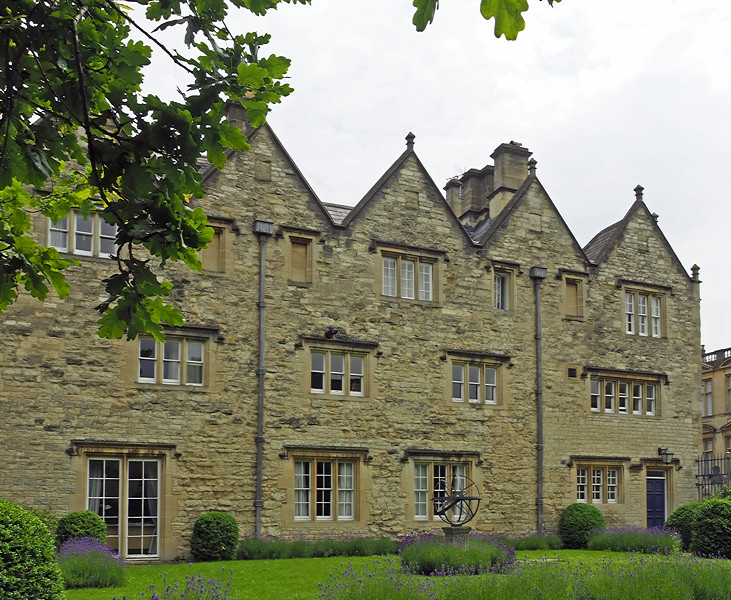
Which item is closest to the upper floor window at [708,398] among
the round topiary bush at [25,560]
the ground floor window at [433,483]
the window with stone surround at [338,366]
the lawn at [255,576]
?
the ground floor window at [433,483]

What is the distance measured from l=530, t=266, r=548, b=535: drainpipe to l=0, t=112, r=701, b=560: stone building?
0.19 feet

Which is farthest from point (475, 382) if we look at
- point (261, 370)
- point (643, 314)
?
point (643, 314)

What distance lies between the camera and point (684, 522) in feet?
75.0

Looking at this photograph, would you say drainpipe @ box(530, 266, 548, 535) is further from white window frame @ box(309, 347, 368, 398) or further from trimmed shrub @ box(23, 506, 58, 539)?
trimmed shrub @ box(23, 506, 58, 539)

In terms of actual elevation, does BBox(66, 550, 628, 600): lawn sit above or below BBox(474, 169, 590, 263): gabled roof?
below

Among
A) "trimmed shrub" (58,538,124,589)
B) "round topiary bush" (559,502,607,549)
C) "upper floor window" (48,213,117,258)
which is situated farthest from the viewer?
"round topiary bush" (559,502,607,549)

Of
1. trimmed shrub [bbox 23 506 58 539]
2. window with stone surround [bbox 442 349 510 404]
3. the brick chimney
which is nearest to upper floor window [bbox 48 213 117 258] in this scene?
trimmed shrub [bbox 23 506 58 539]

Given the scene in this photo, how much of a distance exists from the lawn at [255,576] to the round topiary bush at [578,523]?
309cm

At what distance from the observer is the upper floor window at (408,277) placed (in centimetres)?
2339

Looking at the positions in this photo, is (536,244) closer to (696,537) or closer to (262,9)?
(696,537)

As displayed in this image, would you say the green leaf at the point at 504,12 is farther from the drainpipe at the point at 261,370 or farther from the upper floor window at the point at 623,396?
the upper floor window at the point at 623,396

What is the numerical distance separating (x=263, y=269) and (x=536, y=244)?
8643 millimetres

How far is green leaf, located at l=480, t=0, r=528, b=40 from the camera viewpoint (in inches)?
143

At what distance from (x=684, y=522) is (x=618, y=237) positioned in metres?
8.84
